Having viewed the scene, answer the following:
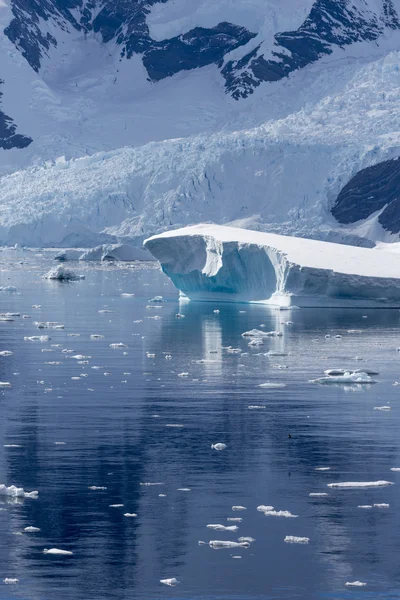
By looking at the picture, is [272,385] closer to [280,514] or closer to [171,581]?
[280,514]

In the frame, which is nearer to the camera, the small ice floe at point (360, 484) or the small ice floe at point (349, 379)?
the small ice floe at point (360, 484)

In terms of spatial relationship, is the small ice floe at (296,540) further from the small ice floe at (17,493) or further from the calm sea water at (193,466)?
the small ice floe at (17,493)

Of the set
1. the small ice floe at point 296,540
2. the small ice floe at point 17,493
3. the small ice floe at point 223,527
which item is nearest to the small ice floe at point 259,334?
the small ice floe at point 17,493

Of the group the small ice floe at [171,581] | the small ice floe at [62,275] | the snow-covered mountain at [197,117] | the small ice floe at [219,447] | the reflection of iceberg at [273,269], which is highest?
the snow-covered mountain at [197,117]

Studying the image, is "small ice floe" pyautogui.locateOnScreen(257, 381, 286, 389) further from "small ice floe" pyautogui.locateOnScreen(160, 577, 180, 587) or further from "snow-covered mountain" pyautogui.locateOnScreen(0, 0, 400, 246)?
"snow-covered mountain" pyautogui.locateOnScreen(0, 0, 400, 246)

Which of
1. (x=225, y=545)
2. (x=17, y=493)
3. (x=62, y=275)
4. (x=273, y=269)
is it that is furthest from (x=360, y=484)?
(x=62, y=275)

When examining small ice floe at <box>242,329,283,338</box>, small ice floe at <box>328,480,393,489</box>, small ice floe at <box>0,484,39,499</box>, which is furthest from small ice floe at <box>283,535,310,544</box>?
small ice floe at <box>242,329,283,338</box>

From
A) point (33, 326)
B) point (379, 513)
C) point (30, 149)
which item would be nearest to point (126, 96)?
point (30, 149)
